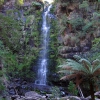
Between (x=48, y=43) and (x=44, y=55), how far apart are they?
53.9 inches

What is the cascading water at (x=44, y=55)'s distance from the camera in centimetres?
1639

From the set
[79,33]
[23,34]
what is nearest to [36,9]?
[23,34]

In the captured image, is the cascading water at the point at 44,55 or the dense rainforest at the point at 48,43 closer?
the dense rainforest at the point at 48,43

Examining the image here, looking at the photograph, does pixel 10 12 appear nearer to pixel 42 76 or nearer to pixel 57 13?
pixel 57 13

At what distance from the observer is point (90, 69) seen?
358 inches

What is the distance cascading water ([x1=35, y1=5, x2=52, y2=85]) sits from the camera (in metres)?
16.4

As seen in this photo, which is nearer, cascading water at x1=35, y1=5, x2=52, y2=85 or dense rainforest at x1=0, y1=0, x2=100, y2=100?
dense rainforest at x1=0, y1=0, x2=100, y2=100

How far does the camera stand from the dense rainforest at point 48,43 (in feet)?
49.1

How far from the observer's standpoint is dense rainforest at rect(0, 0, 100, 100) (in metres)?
15.0

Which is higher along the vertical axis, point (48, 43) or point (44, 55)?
point (48, 43)

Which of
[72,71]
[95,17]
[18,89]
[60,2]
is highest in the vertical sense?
[60,2]

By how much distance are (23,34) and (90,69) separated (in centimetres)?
1168

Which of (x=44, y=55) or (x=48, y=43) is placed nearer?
(x=44, y=55)

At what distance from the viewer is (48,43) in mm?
19000
